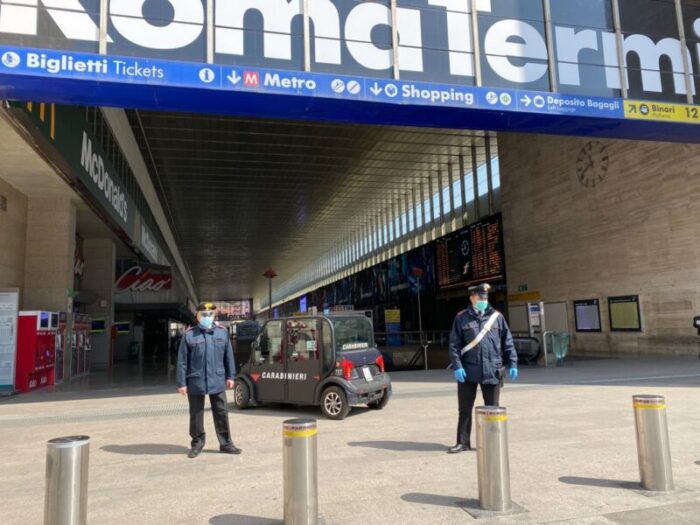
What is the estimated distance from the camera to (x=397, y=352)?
2198 cm

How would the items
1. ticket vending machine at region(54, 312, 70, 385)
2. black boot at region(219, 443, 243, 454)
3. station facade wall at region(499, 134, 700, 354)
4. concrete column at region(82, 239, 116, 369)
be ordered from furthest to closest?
concrete column at region(82, 239, 116, 369) < station facade wall at region(499, 134, 700, 354) < ticket vending machine at region(54, 312, 70, 385) < black boot at region(219, 443, 243, 454)

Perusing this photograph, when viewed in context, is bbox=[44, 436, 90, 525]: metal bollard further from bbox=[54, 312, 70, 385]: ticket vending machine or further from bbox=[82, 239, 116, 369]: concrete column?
bbox=[82, 239, 116, 369]: concrete column

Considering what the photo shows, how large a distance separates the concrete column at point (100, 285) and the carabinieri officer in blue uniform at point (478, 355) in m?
20.6

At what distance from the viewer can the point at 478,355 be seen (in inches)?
229

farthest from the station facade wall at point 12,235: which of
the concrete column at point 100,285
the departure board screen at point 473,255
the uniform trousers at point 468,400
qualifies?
the departure board screen at point 473,255

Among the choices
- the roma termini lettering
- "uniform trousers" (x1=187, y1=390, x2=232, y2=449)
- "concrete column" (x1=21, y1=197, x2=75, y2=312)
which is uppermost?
the roma termini lettering

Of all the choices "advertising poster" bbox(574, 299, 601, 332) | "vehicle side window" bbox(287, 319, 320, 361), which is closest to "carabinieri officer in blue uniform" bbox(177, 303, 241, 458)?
"vehicle side window" bbox(287, 319, 320, 361)

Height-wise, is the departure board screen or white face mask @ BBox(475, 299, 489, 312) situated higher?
the departure board screen

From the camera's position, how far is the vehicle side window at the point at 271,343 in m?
9.03

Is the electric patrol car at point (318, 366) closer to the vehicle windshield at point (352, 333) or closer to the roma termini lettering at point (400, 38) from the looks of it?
the vehicle windshield at point (352, 333)

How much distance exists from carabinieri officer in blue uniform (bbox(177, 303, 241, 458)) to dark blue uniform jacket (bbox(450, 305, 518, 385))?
2.71 meters

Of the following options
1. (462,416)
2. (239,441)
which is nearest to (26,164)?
(239,441)

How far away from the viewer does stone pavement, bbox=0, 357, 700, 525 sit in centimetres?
414

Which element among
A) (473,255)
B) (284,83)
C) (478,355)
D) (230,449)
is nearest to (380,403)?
(230,449)
